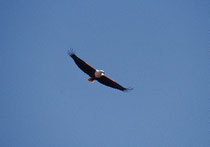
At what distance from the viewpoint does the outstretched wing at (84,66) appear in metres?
22.1

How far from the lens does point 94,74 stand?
75.2 feet

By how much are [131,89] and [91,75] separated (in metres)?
3.17

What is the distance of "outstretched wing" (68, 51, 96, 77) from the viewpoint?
22.1 meters

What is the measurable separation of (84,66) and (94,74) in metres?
1.01

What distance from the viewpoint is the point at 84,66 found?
22500 mm

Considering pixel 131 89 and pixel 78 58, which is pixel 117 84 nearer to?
pixel 131 89

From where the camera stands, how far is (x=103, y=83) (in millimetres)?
23750

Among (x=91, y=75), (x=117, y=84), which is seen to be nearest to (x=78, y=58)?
(x=91, y=75)

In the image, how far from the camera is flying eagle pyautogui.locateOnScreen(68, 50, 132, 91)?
874 inches

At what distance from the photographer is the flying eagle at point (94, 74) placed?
22188 millimetres

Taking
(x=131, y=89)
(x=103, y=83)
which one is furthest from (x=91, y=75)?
(x=131, y=89)

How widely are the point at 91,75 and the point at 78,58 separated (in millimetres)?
1863

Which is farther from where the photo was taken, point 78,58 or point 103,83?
point 103,83

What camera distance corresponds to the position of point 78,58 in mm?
22062
